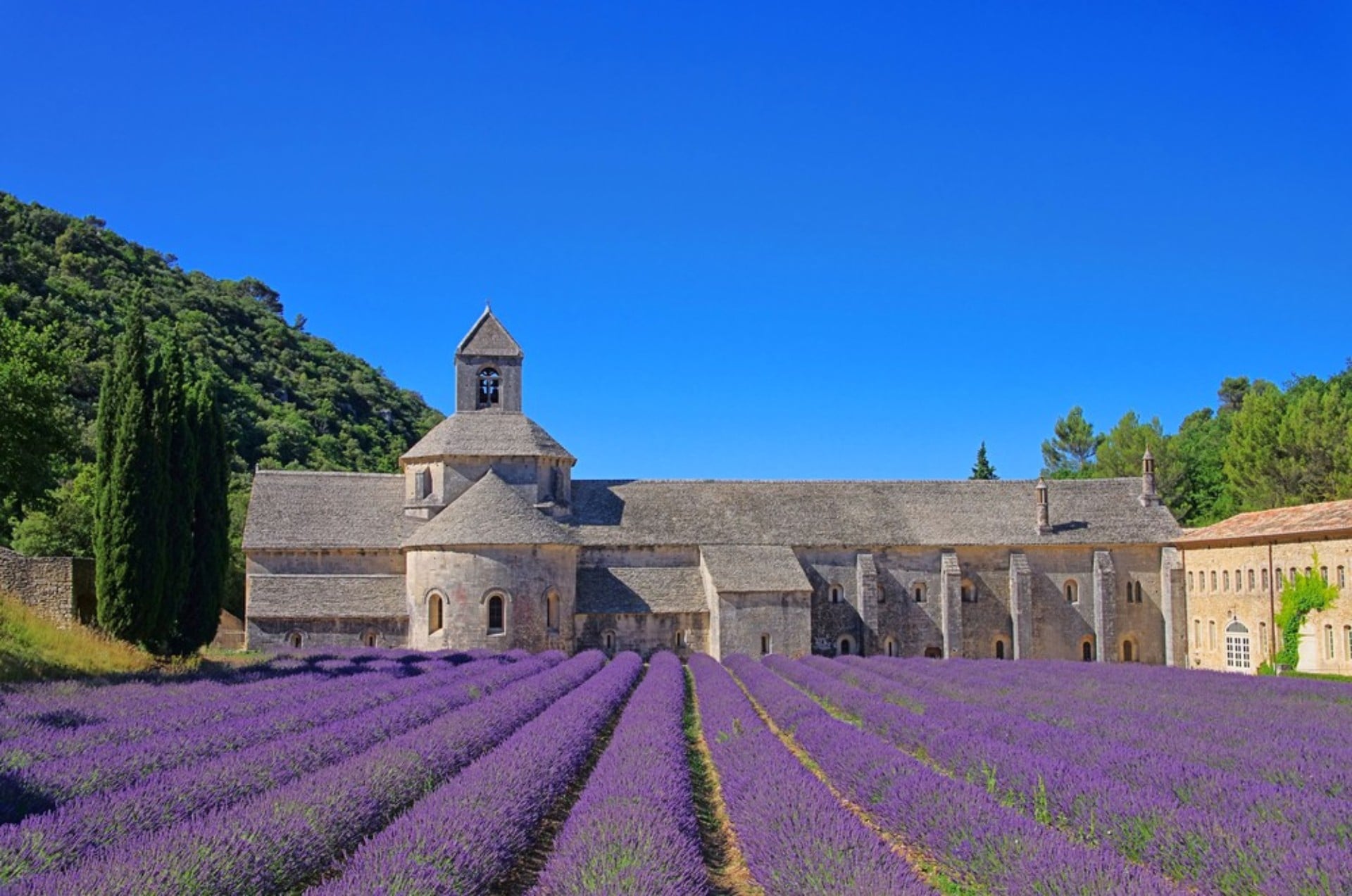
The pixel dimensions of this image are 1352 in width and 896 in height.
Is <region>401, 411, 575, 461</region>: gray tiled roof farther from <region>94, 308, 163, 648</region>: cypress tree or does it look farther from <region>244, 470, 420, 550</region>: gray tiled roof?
<region>94, 308, 163, 648</region>: cypress tree

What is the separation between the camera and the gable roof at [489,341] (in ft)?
156

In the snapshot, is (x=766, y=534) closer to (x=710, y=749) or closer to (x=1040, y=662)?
(x=1040, y=662)

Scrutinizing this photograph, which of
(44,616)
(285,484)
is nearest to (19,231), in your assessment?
(285,484)

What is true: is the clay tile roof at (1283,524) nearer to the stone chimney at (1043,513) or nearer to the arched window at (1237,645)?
the arched window at (1237,645)

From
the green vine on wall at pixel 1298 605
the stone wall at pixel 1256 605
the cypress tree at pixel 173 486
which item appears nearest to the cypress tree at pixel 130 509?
the cypress tree at pixel 173 486

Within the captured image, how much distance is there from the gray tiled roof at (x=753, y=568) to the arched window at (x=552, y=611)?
234 inches

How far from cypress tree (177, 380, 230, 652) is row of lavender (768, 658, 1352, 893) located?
18992 mm

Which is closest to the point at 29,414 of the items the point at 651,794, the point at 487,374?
the point at 487,374

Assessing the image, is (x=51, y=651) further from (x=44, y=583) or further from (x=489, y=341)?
(x=489, y=341)

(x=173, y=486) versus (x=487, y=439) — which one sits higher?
(x=487, y=439)

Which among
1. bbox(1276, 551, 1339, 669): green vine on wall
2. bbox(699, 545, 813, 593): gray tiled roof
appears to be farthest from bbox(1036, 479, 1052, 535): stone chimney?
bbox(699, 545, 813, 593): gray tiled roof

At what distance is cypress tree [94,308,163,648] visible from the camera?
93.2 ft

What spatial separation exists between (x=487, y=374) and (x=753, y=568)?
13851 millimetres

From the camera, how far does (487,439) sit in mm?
45781
